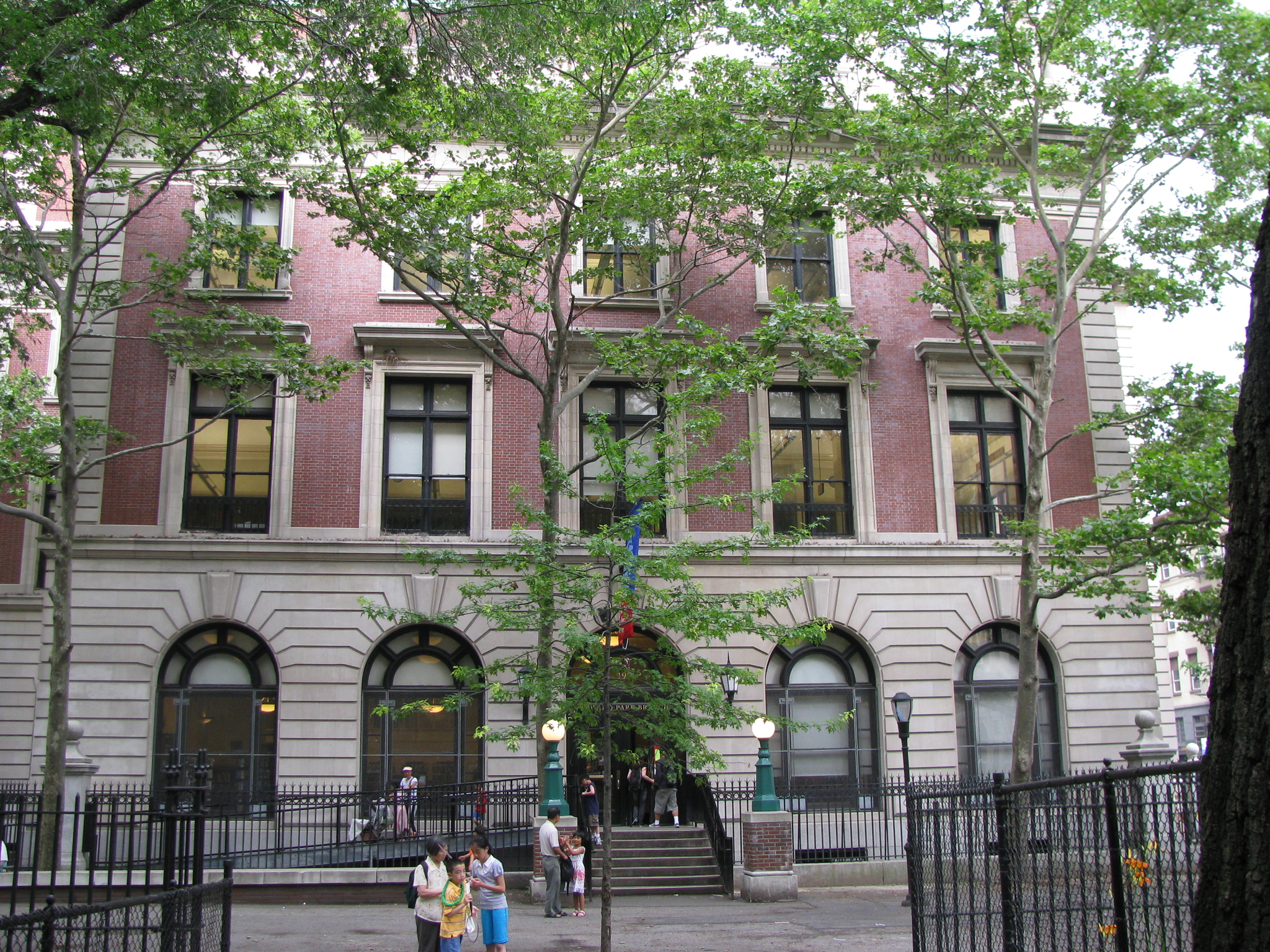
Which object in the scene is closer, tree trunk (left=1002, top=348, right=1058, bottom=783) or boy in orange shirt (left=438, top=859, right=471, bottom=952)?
boy in orange shirt (left=438, top=859, right=471, bottom=952)

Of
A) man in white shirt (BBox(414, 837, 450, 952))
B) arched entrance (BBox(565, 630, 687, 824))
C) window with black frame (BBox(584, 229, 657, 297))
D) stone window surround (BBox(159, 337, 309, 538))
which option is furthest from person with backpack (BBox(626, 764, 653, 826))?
man in white shirt (BBox(414, 837, 450, 952))

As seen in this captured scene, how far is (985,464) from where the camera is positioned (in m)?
25.3

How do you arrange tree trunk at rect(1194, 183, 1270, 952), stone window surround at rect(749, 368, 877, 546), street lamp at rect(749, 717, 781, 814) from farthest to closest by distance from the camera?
stone window surround at rect(749, 368, 877, 546) → street lamp at rect(749, 717, 781, 814) → tree trunk at rect(1194, 183, 1270, 952)

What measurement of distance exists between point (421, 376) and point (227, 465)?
456 centimetres

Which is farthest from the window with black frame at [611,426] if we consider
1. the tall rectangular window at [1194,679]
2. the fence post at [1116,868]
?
the tall rectangular window at [1194,679]

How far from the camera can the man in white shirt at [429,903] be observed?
37.4ft

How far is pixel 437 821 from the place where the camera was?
1975cm

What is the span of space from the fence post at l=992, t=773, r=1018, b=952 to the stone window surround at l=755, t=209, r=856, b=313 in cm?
1867

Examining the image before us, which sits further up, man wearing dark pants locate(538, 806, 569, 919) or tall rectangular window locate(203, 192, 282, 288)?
tall rectangular window locate(203, 192, 282, 288)

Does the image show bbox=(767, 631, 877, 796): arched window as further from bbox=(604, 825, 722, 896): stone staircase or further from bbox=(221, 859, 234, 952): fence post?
bbox=(221, 859, 234, 952): fence post

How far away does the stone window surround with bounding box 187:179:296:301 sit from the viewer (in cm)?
2350

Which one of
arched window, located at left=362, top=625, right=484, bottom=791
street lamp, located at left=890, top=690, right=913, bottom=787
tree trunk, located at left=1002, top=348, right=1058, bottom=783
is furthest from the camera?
arched window, located at left=362, top=625, right=484, bottom=791

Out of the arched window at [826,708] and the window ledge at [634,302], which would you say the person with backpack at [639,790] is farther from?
the window ledge at [634,302]

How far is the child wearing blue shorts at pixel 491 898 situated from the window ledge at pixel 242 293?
14.2 metres
